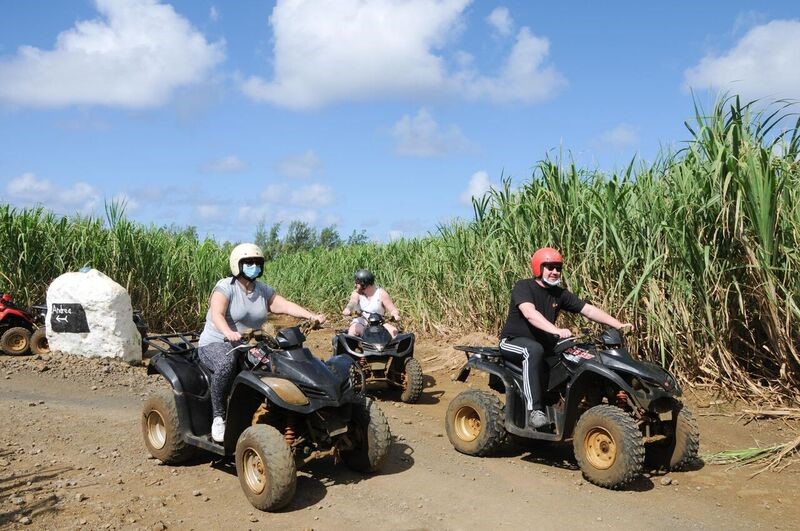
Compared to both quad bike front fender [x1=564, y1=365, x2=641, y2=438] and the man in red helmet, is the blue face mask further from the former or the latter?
quad bike front fender [x1=564, y1=365, x2=641, y2=438]

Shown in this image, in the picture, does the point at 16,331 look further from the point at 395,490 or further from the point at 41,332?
the point at 395,490

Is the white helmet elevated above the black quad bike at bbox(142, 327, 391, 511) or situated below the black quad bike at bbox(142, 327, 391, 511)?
above

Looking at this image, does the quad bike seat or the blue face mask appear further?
the quad bike seat

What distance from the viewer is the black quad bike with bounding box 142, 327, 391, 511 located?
4.73 m

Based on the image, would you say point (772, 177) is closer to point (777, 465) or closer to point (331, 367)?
point (777, 465)

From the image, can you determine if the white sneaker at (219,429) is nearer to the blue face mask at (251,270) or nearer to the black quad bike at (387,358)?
the blue face mask at (251,270)

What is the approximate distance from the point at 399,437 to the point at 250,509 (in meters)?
2.21

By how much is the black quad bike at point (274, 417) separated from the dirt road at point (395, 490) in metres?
0.19

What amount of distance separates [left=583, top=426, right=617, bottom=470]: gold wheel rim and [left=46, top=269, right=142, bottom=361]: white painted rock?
304 inches

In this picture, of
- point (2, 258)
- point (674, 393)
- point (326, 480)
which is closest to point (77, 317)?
point (2, 258)

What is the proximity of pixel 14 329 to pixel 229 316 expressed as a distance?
23.7 ft

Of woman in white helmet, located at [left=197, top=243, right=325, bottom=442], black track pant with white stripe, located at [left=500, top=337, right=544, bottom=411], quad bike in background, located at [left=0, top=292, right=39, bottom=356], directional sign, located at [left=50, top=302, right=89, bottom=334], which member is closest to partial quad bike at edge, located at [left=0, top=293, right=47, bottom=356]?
quad bike in background, located at [left=0, top=292, right=39, bottom=356]

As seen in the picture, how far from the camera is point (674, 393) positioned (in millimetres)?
5273

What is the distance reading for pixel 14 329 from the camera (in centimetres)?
1107
